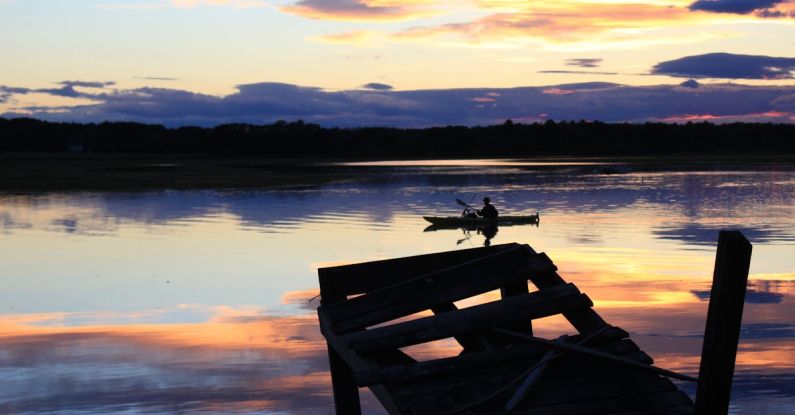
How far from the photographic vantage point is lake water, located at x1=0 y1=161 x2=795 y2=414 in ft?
41.5

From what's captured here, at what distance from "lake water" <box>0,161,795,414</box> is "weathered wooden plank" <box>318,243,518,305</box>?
83.5 inches

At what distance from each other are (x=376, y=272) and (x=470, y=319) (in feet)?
6.14

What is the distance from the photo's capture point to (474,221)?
38531 mm

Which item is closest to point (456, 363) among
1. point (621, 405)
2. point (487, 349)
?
point (487, 349)

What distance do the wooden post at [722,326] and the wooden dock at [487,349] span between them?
15 mm

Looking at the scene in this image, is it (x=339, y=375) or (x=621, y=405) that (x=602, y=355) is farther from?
(x=339, y=375)

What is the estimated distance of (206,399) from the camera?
39.5 ft

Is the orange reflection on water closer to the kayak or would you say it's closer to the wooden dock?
the wooden dock

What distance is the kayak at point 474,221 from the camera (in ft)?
125

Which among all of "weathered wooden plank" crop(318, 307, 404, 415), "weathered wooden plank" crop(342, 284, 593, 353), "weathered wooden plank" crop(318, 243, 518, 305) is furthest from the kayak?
"weathered wooden plank" crop(342, 284, 593, 353)

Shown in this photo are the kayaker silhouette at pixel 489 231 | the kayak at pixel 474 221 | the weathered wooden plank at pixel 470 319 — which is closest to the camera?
the weathered wooden plank at pixel 470 319

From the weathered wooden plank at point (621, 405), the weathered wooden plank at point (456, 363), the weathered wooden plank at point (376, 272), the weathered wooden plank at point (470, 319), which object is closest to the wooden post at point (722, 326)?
the weathered wooden plank at point (621, 405)

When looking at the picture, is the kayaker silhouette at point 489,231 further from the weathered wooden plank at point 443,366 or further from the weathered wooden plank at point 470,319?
the weathered wooden plank at point 443,366

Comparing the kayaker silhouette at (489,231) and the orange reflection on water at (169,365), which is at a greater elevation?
the orange reflection on water at (169,365)
